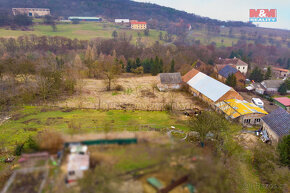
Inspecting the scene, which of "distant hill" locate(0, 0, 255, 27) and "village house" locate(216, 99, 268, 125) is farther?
"distant hill" locate(0, 0, 255, 27)

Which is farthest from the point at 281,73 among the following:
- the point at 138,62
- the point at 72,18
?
the point at 72,18

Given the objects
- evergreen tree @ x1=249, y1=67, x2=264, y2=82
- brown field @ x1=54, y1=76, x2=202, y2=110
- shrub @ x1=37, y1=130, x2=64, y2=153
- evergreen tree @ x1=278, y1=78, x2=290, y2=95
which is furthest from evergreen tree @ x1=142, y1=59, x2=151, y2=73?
shrub @ x1=37, y1=130, x2=64, y2=153

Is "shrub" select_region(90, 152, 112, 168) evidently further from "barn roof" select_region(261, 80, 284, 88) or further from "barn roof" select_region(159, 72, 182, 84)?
"barn roof" select_region(261, 80, 284, 88)

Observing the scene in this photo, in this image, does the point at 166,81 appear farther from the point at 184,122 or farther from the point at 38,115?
the point at 38,115

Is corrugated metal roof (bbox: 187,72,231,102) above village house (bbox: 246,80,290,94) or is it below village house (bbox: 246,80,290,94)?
above

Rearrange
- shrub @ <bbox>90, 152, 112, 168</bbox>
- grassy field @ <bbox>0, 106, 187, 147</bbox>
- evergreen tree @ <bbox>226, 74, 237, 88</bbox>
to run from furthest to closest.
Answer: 1. evergreen tree @ <bbox>226, 74, 237, 88</bbox>
2. grassy field @ <bbox>0, 106, 187, 147</bbox>
3. shrub @ <bbox>90, 152, 112, 168</bbox>

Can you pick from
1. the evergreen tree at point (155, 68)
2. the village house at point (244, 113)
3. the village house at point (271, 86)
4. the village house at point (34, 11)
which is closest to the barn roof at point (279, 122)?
the village house at point (244, 113)
